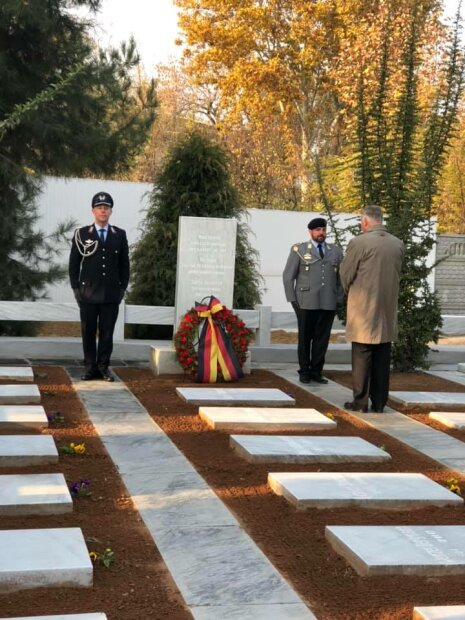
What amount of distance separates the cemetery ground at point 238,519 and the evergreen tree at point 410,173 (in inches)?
110

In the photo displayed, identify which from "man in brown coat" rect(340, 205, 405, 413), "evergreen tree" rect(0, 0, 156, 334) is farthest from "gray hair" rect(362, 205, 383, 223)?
"evergreen tree" rect(0, 0, 156, 334)

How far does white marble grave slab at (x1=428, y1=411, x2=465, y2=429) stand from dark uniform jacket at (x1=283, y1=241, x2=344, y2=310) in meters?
1.81

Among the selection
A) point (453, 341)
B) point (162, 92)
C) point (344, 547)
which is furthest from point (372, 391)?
point (162, 92)

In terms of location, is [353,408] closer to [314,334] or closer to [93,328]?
[314,334]

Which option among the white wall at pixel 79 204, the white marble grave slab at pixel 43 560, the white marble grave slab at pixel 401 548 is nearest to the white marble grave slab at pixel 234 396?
the white marble grave slab at pixel 401 548

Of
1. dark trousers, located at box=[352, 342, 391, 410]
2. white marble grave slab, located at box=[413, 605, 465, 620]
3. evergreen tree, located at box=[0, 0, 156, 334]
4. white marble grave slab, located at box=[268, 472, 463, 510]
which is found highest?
evergreen tree, located at box=[0, 0, 156, 334]

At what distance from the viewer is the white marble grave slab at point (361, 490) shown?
16.6ft

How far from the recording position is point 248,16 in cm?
3450

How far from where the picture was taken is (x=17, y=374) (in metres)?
9.18

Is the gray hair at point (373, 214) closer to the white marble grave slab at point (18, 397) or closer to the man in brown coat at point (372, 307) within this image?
the man in brown coat at point (372, 307)

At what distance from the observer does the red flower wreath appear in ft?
31.3

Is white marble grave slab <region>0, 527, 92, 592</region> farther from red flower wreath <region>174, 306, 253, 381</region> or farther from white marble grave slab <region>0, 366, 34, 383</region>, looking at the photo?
red flower wreath <region>174, 306, 253, 381</region>

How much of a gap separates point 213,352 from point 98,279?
4.52 feet

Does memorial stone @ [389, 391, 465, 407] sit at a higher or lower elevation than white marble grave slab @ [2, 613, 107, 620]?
higher
